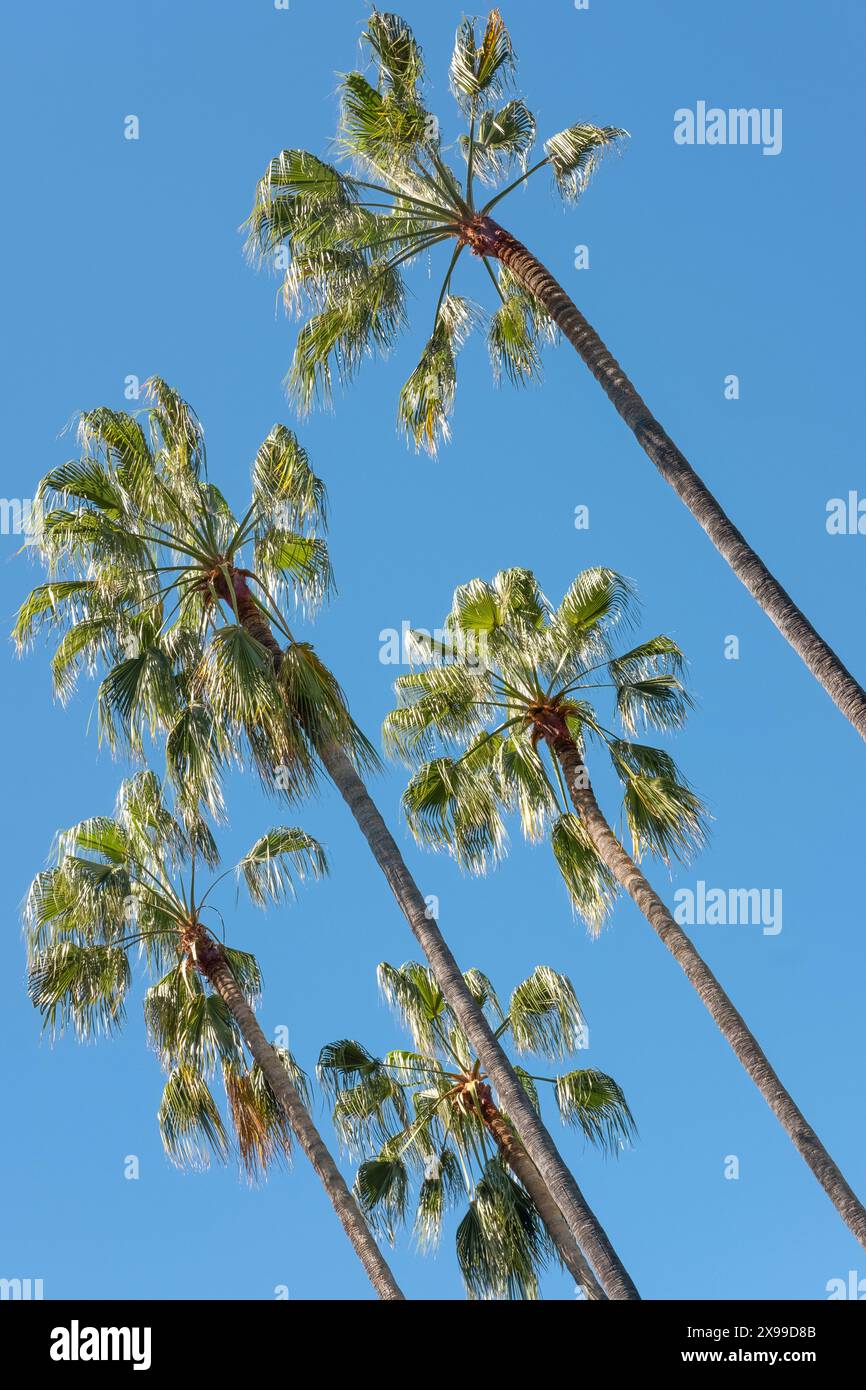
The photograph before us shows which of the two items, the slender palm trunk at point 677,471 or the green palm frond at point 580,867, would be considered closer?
the slender palm trunk at point 677,471

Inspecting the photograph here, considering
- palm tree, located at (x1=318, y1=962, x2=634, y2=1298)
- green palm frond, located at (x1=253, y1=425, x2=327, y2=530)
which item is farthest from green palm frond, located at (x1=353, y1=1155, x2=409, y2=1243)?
green palm frond, located at (x1=253, y1=425, x2=327, y2=530)

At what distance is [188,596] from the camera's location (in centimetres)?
1755

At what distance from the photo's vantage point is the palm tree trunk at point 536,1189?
17.9 metres

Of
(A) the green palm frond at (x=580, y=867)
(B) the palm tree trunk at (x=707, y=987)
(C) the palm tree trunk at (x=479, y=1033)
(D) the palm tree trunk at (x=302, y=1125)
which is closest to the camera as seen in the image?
(C) the palm tree trunk at (x=479, y=1033)

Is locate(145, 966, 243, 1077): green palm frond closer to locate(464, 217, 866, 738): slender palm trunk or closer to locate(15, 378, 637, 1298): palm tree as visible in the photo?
locate(15, 378, 637, 1298): palm tree

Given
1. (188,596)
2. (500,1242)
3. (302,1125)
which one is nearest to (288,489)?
(188,596)

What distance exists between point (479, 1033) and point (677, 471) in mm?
6087

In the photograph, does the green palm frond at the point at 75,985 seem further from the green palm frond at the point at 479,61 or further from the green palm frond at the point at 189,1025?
the green palm frond at the point at 479,61

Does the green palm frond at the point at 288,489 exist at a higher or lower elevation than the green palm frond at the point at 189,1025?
higher

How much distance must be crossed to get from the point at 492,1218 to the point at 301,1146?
125 inches

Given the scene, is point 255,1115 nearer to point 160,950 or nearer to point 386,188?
point 160,950

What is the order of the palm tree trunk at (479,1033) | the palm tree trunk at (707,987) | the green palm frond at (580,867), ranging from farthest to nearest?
the green palm frond at (580,867) → the palm tree trunk at (707,987) → the palm tree trunk at (479,1033)

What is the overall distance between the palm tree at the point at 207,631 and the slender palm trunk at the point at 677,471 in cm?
340

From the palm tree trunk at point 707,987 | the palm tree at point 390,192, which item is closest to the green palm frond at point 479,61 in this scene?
the palm tree at point 390,192
